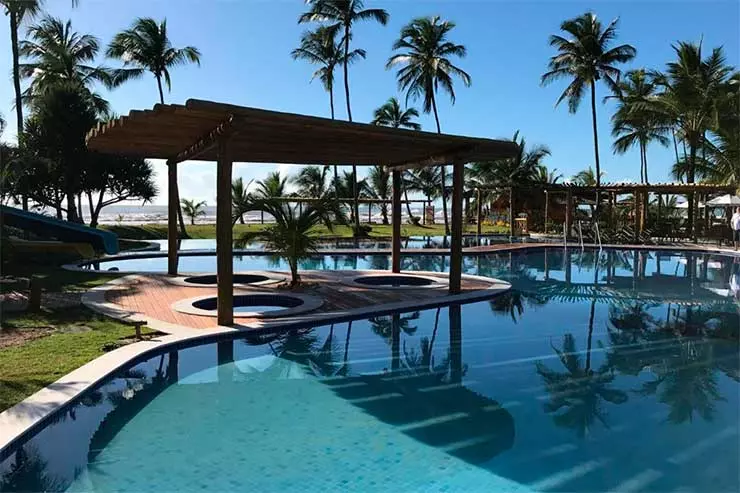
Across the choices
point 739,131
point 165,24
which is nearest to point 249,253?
point 165,24

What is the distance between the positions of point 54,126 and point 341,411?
2297cm

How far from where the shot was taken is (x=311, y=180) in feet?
124

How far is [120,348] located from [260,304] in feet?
13.9

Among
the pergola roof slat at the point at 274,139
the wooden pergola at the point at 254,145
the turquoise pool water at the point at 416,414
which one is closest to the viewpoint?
the turquoise pool water at the point at 416,414

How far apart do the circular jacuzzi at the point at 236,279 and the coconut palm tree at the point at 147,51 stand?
1672 cm

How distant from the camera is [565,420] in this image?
17.3ft

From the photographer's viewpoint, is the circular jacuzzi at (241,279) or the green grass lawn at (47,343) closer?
the green grass lawn at (47,343)

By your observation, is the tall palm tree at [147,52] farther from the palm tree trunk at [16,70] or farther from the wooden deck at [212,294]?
the wooden deck at [212,294]

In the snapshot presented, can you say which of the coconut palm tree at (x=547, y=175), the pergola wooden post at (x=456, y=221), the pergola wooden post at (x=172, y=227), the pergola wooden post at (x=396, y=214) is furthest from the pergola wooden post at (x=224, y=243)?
the coconut palm tree at (x=547, y=175)

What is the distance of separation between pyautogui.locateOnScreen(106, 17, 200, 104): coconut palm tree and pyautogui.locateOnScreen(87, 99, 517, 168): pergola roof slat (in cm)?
1517

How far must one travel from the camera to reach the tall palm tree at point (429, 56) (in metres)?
27.1

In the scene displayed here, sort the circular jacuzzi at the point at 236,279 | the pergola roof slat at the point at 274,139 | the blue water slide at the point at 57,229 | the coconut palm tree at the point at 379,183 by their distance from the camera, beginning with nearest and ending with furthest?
the pergola roof slat at the point at 274,139 < the circular jacuzzi at the point at 236,279 < the blue water slide at the point at 57,229 < the coconut palm tree at the point at 379,183

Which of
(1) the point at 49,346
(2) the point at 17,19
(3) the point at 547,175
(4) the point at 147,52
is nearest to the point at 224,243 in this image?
(1) the point at 49,346

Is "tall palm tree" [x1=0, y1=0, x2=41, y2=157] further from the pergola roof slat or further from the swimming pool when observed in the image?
the pergola roof slat
